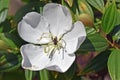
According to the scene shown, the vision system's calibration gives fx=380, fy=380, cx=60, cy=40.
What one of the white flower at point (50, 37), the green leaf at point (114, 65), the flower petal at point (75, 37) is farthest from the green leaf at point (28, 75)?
the green leaf at point (114, 65)

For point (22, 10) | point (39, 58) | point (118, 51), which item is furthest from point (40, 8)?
point (118, 51)

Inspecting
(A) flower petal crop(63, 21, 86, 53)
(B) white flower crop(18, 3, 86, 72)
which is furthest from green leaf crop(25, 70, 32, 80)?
(A) flower petal crop(63, 21, 86, 53)

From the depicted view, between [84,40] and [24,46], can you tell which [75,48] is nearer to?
[84,40]

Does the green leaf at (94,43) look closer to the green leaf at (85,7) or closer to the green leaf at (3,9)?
the green leaf at (85,7)

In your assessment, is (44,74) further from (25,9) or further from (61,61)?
(25,9)

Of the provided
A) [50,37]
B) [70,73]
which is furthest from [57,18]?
[70,73]
